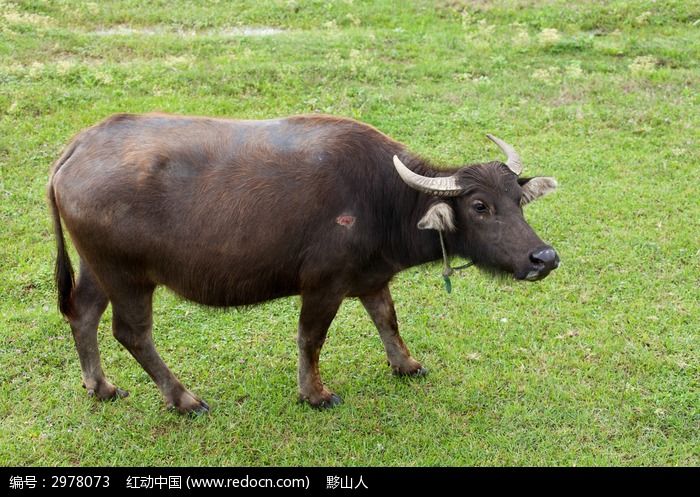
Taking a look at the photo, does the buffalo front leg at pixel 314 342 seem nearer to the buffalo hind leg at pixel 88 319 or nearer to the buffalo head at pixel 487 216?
the buffalo head at pixel 487 216

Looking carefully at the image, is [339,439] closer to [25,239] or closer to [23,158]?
[25,239]

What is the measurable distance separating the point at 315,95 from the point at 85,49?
4.07 metres

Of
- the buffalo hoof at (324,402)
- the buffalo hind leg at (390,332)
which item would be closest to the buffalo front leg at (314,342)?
the buffalo hoof at (324,402)

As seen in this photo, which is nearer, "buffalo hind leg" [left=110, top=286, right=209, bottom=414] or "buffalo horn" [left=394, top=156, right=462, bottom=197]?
"buffalo horn" [left=394, top=156, right=462, bottom=197]

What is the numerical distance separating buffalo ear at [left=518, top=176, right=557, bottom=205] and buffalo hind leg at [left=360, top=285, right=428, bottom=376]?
1.18 m

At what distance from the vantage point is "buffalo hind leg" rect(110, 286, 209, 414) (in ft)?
15.7

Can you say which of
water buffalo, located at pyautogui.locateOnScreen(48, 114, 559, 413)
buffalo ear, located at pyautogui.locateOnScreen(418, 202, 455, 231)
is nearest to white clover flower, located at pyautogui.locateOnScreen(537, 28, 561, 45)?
water buffalo, located at pyautogui.locateOnScreen(48, 114, 559, 413)

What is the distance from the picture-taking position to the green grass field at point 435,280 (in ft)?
15.9

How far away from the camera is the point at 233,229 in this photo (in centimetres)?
459

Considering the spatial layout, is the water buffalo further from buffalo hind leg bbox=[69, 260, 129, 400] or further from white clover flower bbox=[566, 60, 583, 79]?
white clover flower bbox=[566, 60, 583, 79]

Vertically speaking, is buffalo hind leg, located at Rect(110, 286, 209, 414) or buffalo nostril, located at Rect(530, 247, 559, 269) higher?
buffalo nostril, located at Rect(530, 247, 559, 269)

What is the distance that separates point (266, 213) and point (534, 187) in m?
1.76

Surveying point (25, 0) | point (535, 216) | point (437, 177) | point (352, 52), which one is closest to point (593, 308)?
point (535, 216)

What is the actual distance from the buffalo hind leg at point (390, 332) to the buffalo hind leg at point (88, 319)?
1.88 meters
